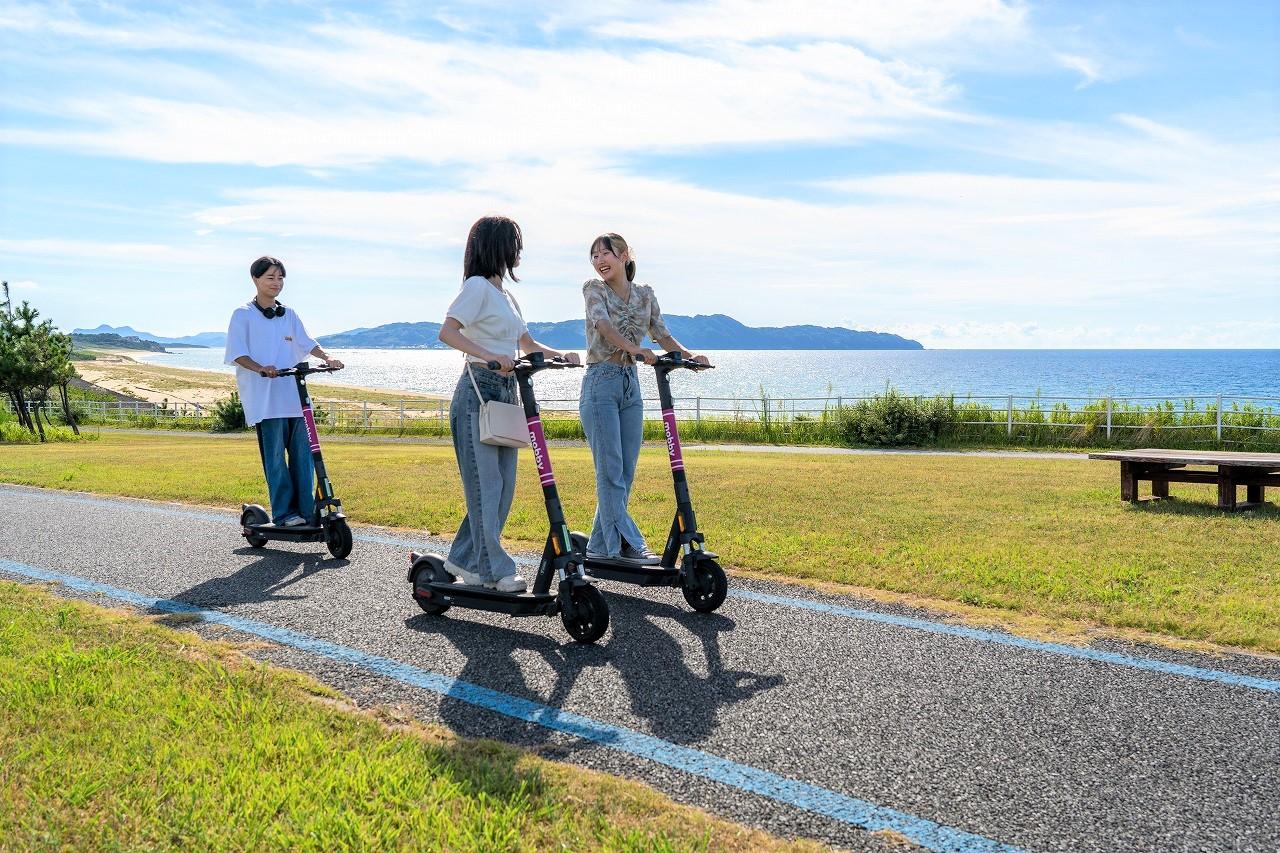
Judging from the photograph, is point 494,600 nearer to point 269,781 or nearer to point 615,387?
point 615,387

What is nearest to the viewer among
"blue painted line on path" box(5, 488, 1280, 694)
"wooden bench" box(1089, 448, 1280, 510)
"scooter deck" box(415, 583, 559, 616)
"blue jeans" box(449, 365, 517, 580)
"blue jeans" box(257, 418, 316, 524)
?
"blue painted line on path" box(5, 488, 1280, 694)

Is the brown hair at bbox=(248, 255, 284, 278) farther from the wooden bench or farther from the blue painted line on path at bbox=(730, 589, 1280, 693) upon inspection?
the wooden bench

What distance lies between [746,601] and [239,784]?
3.14m

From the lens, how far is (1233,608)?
5180mm

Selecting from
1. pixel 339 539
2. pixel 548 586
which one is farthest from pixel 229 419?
pixel 548 586

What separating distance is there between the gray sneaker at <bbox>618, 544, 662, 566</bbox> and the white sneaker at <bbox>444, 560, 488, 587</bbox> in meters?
0.97

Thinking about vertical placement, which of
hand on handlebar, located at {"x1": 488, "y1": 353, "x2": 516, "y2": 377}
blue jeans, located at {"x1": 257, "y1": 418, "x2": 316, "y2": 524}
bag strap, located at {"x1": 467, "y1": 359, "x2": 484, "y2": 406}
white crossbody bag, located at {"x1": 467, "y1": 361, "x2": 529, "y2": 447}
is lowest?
blue jeans, located at {"x1": 257, "y1": 418, "x2": 316, "y2": 524}

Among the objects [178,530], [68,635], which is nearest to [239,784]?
[68,635]

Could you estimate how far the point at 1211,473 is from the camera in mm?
9641

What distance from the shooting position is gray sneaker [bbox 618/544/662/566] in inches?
228

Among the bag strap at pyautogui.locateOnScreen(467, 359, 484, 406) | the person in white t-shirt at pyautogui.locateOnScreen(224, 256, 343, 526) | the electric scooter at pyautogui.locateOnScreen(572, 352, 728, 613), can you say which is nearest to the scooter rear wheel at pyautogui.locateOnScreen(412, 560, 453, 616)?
the electric scooter at pyautogui.locateOnScreen(572, 352, 728, 613)

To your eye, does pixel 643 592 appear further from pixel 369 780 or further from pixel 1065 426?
pixel 1065 426

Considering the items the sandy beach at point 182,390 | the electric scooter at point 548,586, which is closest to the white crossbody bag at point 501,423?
the electric scooter at point 548,586

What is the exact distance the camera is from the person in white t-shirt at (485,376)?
4.90m
